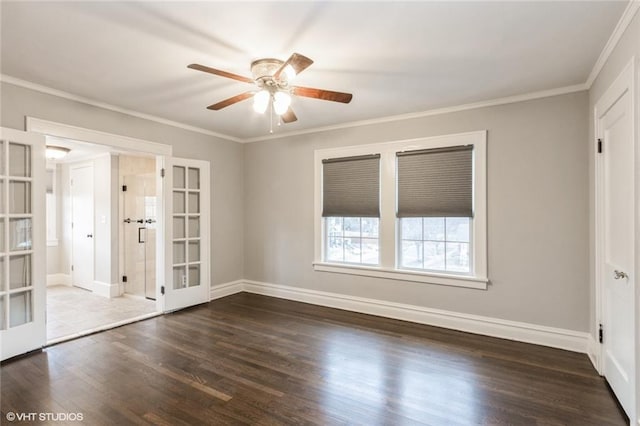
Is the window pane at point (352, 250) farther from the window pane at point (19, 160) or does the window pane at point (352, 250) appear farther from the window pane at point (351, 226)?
the window pane at point (19, 160)

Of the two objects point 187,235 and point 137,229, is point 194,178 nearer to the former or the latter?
point 187,235

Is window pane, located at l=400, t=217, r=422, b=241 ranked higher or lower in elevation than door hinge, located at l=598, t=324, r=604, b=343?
higher

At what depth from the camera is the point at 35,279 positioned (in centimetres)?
300

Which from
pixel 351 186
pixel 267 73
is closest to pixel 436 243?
pixel 351 186

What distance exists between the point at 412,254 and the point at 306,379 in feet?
6.92

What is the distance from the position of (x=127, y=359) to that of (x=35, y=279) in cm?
118

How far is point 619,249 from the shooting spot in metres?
2.25

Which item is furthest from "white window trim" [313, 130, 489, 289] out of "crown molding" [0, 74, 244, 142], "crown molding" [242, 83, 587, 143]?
"crown molding" [0, 74, 244, 142]

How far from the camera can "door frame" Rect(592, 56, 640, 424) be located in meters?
1.87

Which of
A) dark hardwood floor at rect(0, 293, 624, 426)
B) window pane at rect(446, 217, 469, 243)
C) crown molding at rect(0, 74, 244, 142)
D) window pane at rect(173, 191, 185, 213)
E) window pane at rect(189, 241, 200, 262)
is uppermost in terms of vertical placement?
crown molding at rect(0, 74, 244, 142)

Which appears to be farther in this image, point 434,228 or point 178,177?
point 178,177

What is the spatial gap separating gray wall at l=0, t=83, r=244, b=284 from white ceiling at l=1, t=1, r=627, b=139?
202mm

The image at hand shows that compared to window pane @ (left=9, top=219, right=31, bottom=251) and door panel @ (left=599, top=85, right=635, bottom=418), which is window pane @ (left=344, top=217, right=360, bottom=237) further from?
window pane @ (left=9, top=219, right=31, bottom=251)

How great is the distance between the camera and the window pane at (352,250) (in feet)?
14.5
